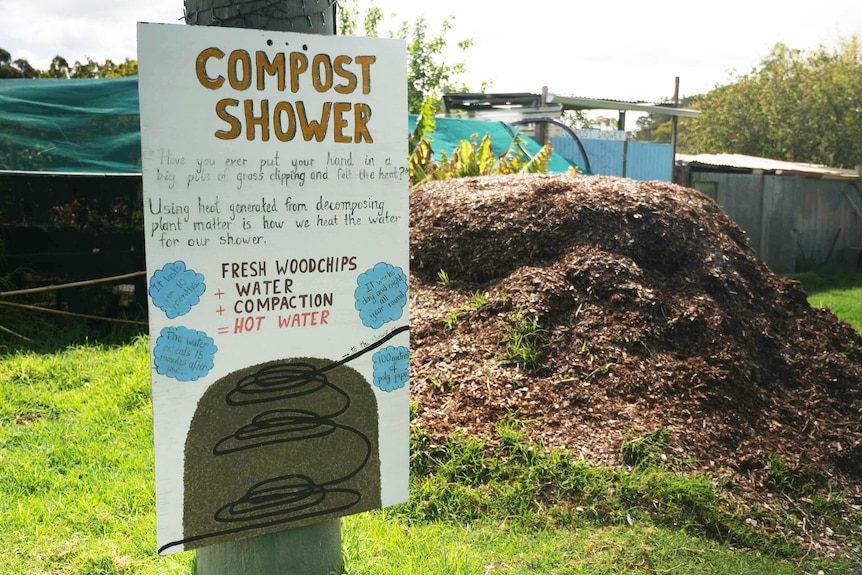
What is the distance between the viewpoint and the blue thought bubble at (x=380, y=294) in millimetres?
2887

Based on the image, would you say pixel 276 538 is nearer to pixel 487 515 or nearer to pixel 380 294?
pixel 380 294

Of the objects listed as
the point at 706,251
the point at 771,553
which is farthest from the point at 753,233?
the point at 771,553

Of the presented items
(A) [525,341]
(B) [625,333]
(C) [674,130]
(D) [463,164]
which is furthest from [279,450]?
(C) [674,130]

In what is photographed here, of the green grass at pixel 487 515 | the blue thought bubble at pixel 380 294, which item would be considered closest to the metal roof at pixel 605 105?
the green grass at pixel 487 515

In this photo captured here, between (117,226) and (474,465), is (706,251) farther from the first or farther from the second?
(117,226)

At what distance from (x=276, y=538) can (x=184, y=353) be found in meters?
0.81

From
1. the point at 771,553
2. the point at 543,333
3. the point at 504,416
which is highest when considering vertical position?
the point at 543,333

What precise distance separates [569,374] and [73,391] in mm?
3689

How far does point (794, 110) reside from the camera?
26.3m

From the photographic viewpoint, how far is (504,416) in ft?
15.3

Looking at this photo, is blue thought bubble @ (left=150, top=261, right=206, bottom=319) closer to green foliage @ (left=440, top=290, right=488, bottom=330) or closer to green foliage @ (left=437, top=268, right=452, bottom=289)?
green foliage @ (left=440, top=290, right=488, bottom=330)

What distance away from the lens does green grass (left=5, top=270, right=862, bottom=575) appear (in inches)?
140

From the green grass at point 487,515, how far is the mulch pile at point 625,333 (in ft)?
0.61

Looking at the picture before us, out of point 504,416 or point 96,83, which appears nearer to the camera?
point 504,416
